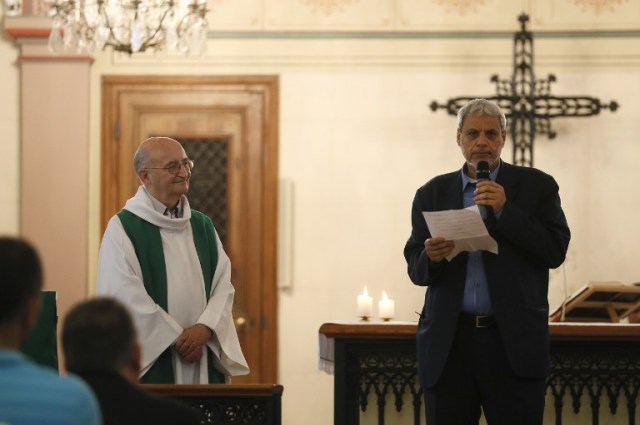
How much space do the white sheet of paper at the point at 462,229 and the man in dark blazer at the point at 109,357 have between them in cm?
181

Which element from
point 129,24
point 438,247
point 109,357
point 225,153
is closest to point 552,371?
point 438,247

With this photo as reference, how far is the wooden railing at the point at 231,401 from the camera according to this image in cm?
438

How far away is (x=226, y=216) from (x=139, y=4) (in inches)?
73.9

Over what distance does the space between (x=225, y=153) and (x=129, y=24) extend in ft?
5.00

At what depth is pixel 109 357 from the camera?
97.2 inches

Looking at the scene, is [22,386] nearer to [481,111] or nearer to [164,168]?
[481,111]

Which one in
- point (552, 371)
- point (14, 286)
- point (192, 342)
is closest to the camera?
point (14, 286)

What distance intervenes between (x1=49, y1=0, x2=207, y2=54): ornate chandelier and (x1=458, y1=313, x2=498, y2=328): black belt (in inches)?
132

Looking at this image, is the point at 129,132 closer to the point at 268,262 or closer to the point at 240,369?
the point at 268,262

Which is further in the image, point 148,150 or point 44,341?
point 148,150

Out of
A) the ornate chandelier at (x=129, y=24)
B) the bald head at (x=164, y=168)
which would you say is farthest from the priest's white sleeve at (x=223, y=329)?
the ornate chandelier at (x=129, y=24)

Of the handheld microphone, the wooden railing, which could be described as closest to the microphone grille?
the handheld microphone

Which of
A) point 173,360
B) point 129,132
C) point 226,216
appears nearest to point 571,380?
point 173,360

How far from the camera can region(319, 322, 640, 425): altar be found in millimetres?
5273
